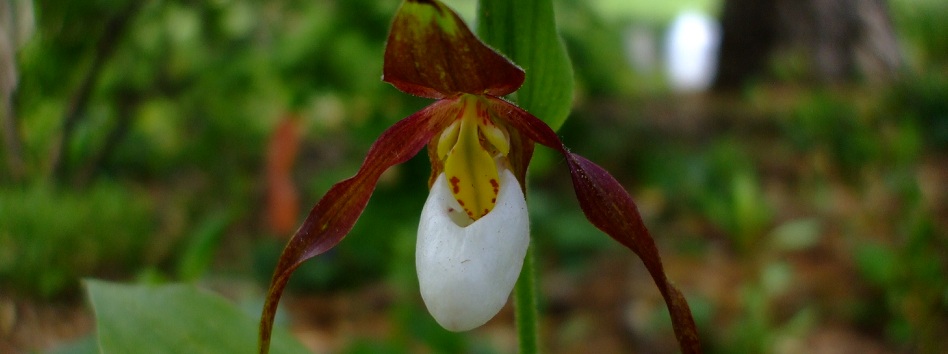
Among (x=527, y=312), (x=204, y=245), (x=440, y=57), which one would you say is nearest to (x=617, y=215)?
(x=527, y=312)

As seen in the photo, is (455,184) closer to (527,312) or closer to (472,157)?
(472,157)

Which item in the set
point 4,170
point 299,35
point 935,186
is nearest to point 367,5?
point 299,35

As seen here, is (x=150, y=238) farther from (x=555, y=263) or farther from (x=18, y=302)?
(x=555, y=263)

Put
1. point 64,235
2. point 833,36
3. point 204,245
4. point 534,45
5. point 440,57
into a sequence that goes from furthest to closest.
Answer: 1. point 833,36
2. point 64,235
3. point 204,245
4. point 534,45
5. point 440,57

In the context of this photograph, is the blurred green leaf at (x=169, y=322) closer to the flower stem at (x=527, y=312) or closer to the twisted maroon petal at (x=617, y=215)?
the flower stem at (x=527, y=312)

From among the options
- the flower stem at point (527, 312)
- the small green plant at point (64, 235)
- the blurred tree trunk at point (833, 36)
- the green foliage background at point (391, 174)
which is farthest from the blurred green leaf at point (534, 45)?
the blurred tree trunk at point (833, 36)

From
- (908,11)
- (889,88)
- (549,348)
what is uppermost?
(908,11)

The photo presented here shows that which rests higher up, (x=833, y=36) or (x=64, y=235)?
(x=833, y=36)
